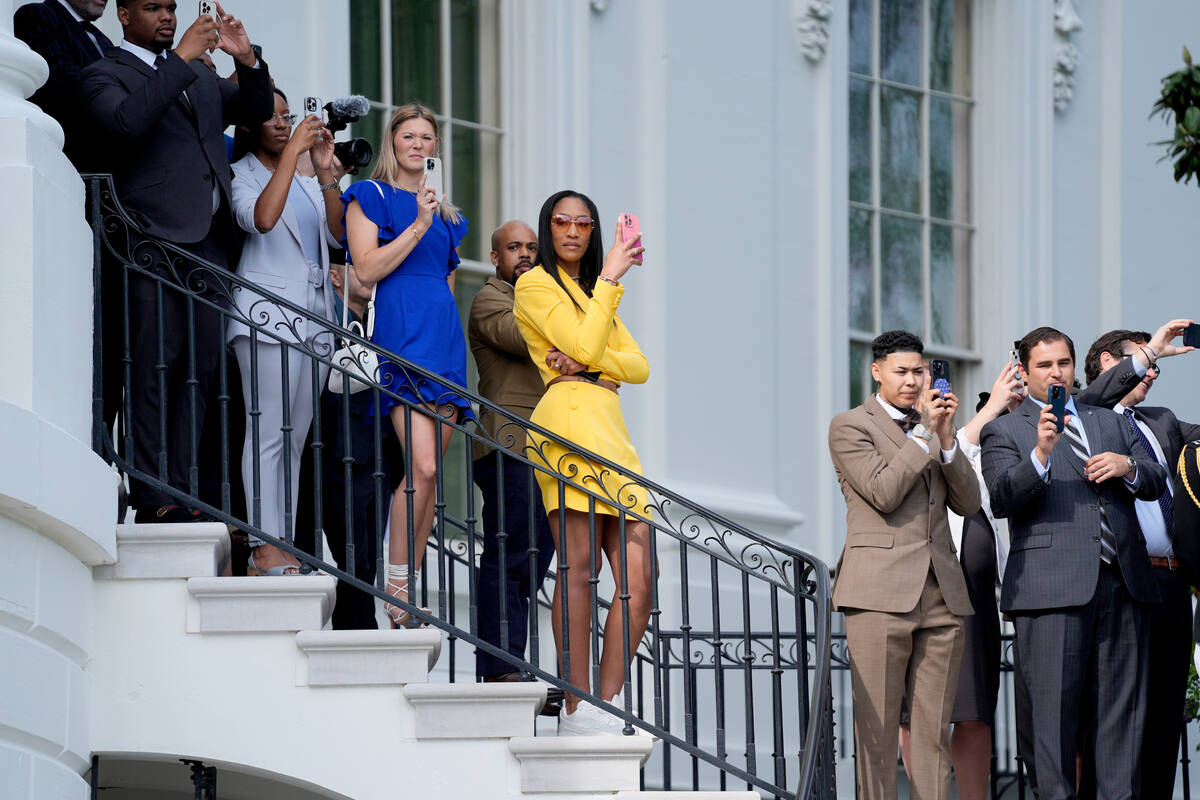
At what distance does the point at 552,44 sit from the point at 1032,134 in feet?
12.7

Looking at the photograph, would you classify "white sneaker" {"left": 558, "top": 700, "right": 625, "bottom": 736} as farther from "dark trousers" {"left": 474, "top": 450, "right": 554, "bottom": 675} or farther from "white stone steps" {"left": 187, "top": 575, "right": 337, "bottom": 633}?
"white stone steps" {"left": 187, "top": 575, "right": 337, "bottom": 633}

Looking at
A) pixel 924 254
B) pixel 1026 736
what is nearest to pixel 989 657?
pixel 1026 736

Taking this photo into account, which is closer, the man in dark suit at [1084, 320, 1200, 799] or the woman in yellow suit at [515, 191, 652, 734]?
the woman in yellow suit at [515, 191, 652, 734]

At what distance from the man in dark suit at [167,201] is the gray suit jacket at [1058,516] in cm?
308

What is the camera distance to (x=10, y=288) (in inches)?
283

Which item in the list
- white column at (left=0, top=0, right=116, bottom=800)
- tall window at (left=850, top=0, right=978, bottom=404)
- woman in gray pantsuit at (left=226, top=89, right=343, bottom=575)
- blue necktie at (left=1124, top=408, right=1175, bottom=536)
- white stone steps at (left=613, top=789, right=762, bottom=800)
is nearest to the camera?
white column at (left=0, top=0, right=116, bottom=800)

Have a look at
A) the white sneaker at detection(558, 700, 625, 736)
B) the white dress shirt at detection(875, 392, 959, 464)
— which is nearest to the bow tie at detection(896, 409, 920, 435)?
the white dress shirt at detection(875, 392, 959, 464)

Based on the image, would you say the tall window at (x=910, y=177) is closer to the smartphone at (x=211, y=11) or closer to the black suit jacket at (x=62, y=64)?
the smartphone at (x=211, y=11)

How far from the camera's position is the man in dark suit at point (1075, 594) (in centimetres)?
825

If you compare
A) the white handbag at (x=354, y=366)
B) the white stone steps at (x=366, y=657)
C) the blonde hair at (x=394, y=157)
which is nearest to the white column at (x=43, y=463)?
the white stone steps at (x=366, y=657)

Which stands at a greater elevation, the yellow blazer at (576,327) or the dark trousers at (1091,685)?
the yellow blazer at (576,327)

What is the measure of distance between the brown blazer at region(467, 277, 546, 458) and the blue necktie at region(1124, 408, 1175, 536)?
2.45 meters

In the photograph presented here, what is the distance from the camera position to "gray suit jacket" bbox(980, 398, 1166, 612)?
8.29 metres

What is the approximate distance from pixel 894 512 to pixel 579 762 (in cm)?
160
